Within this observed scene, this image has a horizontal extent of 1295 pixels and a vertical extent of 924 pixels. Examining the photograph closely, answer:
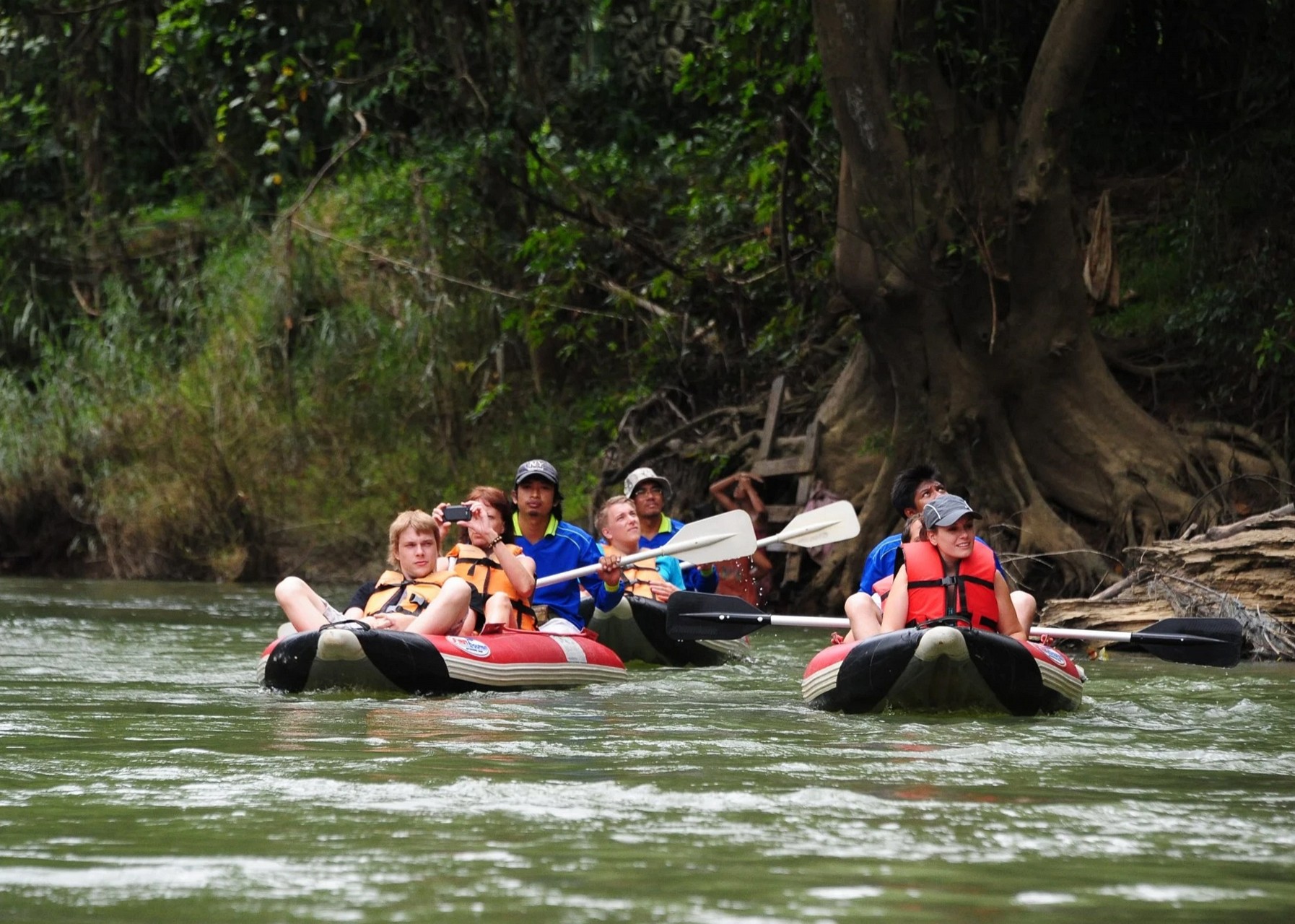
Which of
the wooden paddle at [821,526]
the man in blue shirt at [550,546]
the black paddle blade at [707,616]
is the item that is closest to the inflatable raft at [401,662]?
the black paddle blade at [707,616]

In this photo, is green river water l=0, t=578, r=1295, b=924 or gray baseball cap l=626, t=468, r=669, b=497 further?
gray baseball cap l=626, t=468, r=669, b=497

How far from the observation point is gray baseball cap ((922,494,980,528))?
7.06 meters

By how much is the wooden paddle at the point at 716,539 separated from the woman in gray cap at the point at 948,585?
261 centimetres

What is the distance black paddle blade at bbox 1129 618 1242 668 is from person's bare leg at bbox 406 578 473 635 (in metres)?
2.89

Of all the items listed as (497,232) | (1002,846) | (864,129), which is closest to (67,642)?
(864,129)

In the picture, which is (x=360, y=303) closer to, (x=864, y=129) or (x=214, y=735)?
(x=864, y=129)

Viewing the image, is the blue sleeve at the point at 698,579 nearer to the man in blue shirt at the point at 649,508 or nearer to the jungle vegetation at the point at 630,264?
the man in blue shirt at the point at 649,508

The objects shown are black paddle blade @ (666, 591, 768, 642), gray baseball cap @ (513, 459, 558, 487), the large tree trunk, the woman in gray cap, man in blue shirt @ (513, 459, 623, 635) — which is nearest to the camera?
the woman in gray cap

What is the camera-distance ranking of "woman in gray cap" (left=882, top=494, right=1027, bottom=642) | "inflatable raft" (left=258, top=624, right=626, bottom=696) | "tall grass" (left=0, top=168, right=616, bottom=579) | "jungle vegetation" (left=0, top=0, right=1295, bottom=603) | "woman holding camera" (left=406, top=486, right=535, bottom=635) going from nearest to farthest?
"woman in gray cap" (left=882, top=494, right=1027, bottom=642)
"inflatable raft" (left=258, top=624, right=626, bottom=696)
"woman holding camera" (left=406, top=486, right=535, bottom=635)
"jungle vegetation" (left=0, top=0, right=1295, bottom=603)
"tall grass" (left=0, top=168, right=616, bottom=579)

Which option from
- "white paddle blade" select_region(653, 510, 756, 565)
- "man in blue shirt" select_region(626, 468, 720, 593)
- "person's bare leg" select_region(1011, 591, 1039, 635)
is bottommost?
"person's bare leg" select_region(1011, 591, 1039, 635)

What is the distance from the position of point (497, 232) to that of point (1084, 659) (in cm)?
1050

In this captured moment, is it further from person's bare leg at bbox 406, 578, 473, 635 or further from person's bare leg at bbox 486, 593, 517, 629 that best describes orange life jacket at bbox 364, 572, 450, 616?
person's bare leg at bbox 486, 593, 517, 629

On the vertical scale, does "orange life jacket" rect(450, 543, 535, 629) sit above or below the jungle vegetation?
below

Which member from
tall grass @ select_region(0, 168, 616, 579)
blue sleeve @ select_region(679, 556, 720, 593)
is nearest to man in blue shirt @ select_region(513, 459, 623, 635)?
blue sleeve @ select_region(679, 556, 720, 593)
